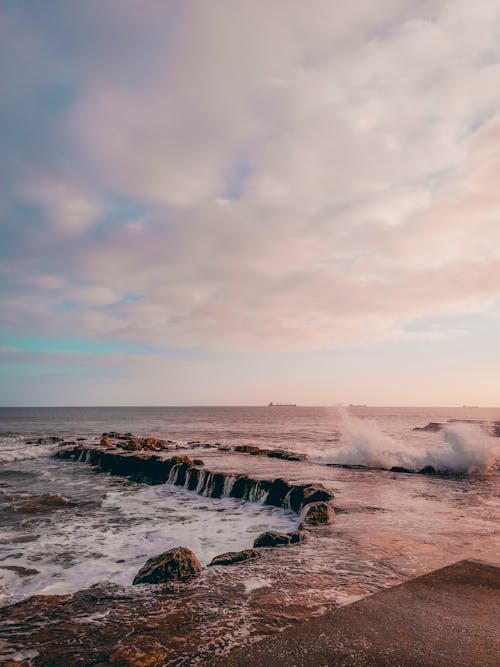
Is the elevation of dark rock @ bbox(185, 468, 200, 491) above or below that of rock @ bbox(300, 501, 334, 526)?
below

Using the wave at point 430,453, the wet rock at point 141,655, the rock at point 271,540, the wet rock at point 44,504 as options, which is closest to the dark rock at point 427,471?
the wave at point 430,453

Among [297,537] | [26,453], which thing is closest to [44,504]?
[297,537]

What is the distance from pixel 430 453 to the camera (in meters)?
21.8

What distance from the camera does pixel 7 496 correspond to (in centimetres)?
1708

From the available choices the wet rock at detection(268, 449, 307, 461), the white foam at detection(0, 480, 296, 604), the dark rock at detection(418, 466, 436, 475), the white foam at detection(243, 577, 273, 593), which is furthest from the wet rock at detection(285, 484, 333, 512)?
the wet rock at detection(268, 449, 307, 461)

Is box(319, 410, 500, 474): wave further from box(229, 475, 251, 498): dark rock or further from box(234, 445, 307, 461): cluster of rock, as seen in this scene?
box(229, 475, 251, 498): dark rock

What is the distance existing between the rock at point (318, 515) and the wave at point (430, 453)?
11328 millimetres

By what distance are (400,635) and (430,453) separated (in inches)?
772

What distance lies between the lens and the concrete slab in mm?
3770

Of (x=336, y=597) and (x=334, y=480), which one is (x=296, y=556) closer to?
(x=336, y=597)

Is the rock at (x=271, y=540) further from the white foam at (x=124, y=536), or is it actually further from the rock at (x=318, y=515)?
the rock at (x=318, y=515)

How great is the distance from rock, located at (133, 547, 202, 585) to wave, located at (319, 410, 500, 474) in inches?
652

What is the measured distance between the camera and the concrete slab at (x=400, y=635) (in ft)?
12.4

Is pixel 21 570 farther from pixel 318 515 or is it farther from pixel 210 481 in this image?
pixel 210 481
